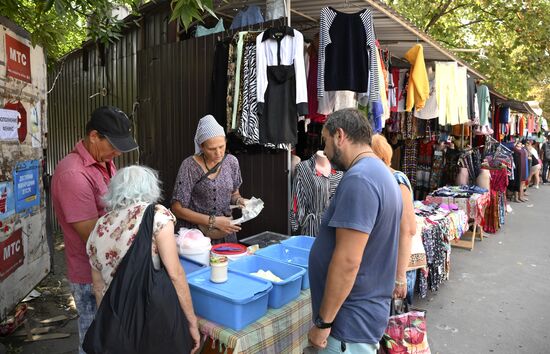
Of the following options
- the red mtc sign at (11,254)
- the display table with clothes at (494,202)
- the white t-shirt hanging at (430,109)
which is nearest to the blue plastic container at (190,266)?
the red mtc sign at (11,254)

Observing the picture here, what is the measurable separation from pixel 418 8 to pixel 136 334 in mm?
13394

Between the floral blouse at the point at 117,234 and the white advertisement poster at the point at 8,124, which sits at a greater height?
the white advertisement poster at the point at 8,124

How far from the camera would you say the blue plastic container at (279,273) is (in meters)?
2.31

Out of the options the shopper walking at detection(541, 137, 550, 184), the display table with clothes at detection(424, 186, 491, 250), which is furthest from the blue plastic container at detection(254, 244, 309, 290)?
Result: the shopper walking at detection(541, 137, 550, 184)

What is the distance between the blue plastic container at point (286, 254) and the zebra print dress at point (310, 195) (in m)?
1.08

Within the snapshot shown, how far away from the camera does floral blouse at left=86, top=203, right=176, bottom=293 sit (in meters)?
1.96

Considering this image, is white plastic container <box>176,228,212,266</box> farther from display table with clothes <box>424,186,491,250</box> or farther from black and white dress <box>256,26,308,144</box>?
display table with clothes <box>424,186,491,250</box>

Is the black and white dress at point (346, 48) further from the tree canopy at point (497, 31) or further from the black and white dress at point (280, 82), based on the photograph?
the tree canopy at point (497, 31)

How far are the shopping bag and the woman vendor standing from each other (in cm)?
132

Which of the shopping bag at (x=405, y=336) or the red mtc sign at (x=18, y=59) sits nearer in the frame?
the shopping bag at (x=405, y=336)

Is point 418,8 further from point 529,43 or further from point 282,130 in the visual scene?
point 282,130

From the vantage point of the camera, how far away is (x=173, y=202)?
10.8 ft

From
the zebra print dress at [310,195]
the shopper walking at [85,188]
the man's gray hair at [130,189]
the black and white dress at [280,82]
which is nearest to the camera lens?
the man's gray hair at [130,189]

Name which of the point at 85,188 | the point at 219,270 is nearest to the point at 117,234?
the point at 85,188
